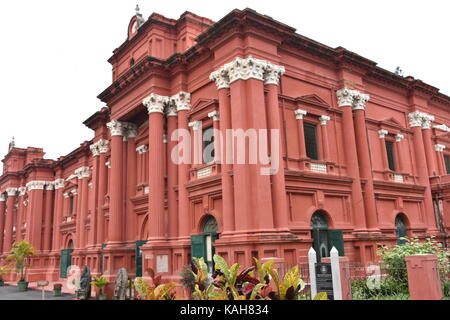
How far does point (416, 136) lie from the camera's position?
2180 centimetres

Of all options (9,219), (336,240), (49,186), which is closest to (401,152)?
(336,240)

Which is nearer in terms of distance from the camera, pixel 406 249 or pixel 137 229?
pixel 406 249

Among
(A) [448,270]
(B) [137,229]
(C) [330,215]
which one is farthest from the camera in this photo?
(B) [137,229]

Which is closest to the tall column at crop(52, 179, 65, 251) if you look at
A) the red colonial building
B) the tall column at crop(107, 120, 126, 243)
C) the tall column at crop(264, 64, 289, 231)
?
the red colonial building

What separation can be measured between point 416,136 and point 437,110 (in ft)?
12.4

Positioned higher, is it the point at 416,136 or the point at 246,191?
the point at 416,136

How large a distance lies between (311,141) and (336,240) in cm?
417

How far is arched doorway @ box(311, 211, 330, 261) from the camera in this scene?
15483 mm

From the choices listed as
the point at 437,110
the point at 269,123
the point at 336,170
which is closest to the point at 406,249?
the point at 336,170

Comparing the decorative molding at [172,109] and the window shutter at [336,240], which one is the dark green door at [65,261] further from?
the window shutter at [336,240]

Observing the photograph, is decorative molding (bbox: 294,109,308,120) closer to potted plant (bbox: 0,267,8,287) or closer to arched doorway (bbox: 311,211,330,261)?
arched doorway (bbox: 311,211,330,261)

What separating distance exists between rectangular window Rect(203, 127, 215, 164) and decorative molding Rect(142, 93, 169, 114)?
2579mm

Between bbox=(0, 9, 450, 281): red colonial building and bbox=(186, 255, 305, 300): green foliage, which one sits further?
bbox=(0, 9, 450, 281): red colonial building
